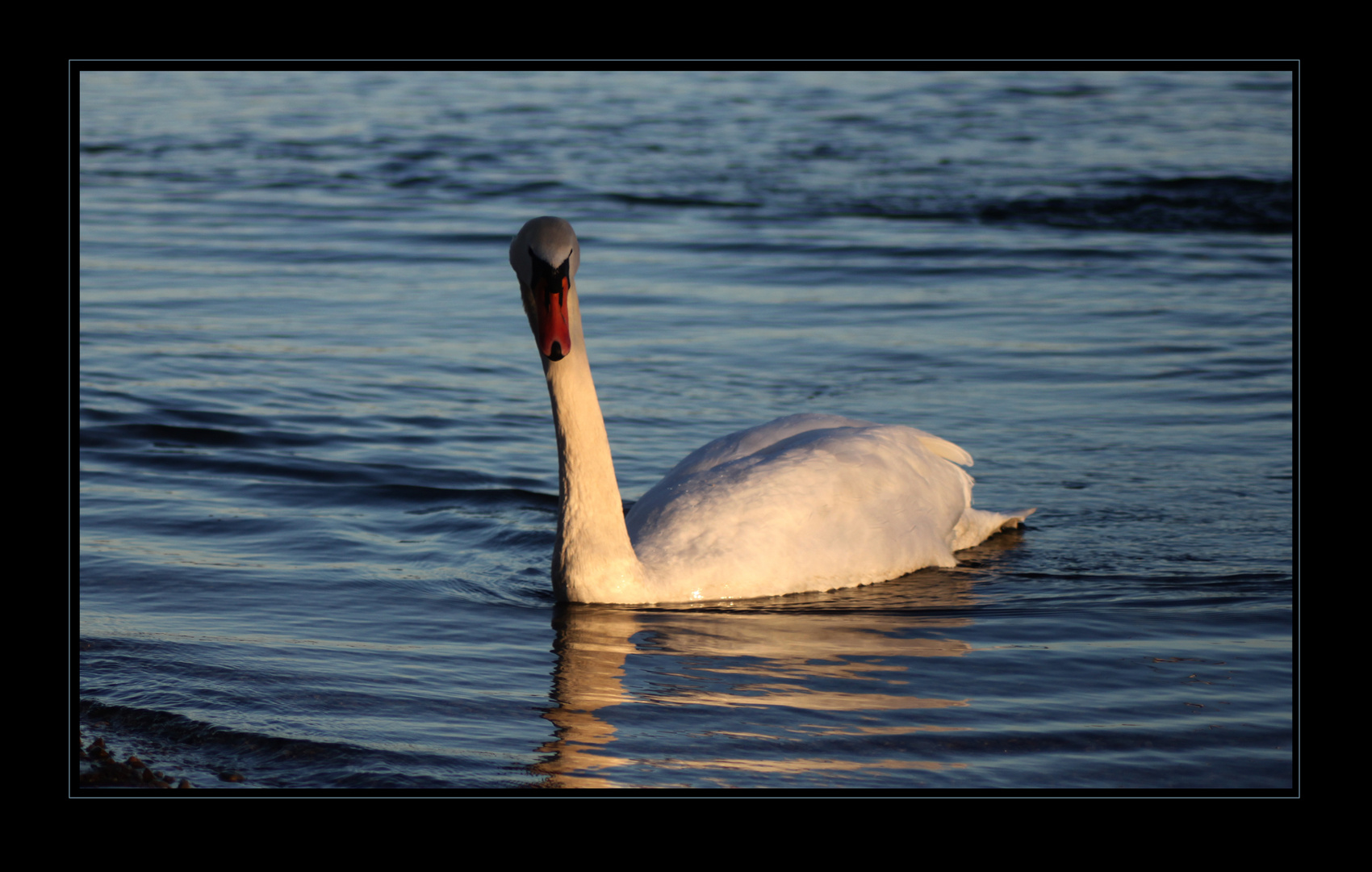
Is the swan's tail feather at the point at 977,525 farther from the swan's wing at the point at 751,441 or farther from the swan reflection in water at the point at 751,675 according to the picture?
the swan's wing at the point at 751,441

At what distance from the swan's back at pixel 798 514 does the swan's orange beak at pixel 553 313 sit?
50.3 inches

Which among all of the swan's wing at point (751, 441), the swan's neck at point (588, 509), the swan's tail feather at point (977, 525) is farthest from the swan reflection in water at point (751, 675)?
the swan's wing at point (751, 441)

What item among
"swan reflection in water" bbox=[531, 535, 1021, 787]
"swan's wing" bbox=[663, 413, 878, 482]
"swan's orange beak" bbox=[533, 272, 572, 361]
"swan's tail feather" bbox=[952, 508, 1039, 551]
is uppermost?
"swan's orange beak" bbox=[533, 272, 572, 361]

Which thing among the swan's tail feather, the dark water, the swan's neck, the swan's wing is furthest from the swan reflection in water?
the swan's wing

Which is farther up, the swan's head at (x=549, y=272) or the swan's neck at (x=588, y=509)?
the swan's head at (x=549, y=272)

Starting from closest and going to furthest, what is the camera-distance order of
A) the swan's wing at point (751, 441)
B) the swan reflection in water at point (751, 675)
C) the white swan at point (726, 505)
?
the swan reflection in water at point (751, 675)
the white swan at point (726, 505)
the swan's wing at point (751, 441)

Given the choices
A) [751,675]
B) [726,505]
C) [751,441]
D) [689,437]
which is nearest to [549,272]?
[726,505]

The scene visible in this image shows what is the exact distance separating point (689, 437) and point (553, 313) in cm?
390

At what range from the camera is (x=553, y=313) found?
5906mm

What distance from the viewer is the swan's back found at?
6.78 metres

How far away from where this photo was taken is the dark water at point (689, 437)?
211 inches

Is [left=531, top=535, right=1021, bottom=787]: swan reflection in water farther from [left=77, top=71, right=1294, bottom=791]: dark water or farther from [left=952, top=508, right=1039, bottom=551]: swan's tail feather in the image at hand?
[left=952, top=508, right=1039, bottom=551]: swan's tail feather

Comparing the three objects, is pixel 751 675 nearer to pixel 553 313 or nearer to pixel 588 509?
pixel 588 509

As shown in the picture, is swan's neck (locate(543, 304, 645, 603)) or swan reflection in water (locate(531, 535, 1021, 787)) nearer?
swan reflection in water (locate(531, 535, 1021, 787))
